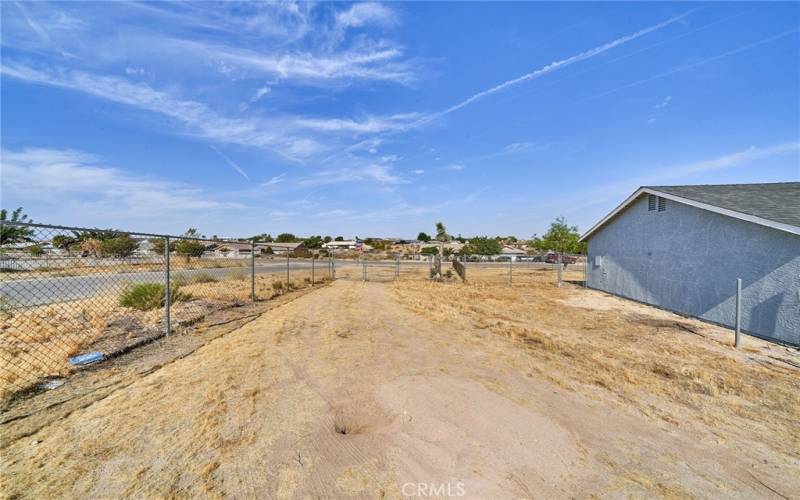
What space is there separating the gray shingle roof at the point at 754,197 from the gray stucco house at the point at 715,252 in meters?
0.02

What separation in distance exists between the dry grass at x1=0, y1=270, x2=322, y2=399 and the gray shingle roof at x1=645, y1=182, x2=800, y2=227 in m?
14.5

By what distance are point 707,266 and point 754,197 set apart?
2.71 metres

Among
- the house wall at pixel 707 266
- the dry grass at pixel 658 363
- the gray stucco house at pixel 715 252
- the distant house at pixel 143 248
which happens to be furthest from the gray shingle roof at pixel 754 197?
the distant house at pixel 143 248

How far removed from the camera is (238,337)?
6.63 m

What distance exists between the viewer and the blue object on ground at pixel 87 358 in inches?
192

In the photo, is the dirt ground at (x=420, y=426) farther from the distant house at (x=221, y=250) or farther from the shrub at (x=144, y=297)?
the distant house at (x=221, y=250)

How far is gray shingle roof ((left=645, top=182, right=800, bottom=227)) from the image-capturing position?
9.13m

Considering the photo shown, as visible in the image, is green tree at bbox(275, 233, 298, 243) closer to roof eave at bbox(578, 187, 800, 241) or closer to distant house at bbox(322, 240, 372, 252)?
distant house at bbox(322, 240, 372, 252)

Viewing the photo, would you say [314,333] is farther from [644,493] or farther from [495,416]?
[644,493]

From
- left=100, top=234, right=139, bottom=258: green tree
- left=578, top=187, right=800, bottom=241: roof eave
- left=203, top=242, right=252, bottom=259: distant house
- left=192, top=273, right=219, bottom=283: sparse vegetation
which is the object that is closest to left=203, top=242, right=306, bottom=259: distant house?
left=203, top=242, right=252, bottom=259: distant house

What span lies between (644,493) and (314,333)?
5.91 metres

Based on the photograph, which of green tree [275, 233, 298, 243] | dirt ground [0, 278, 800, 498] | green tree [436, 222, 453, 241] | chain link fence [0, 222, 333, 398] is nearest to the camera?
dirt ground [0, 278, 800, 498]

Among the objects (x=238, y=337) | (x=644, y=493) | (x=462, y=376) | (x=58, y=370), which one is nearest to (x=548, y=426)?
(x=644, y=493)

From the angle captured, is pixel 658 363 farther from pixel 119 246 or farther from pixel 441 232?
pixel 441 232
